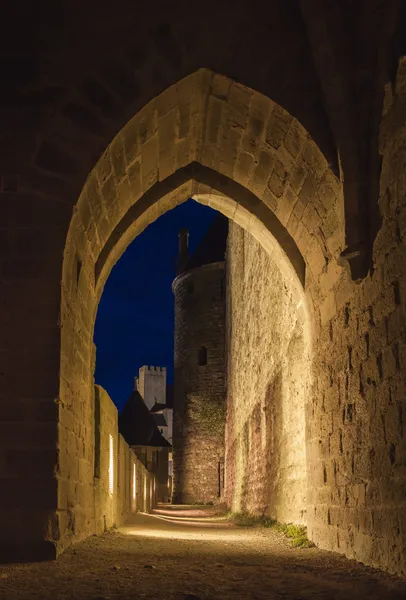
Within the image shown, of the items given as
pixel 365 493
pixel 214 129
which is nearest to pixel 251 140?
pixel 214 129

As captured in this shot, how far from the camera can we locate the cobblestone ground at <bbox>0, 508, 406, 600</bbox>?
3059 millimetres

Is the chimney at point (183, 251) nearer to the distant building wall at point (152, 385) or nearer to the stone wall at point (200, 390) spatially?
the stone wall at point (200, 390)

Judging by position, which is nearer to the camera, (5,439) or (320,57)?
(5,439)

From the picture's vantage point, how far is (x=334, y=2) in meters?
4.51

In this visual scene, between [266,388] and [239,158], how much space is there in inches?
176

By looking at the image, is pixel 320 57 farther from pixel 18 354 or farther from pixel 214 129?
pixel 18 354

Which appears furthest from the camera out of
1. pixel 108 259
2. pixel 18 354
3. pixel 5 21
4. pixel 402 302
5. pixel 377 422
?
pixel 108 259

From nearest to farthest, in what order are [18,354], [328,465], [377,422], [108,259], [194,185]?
[377,422], [18,354], [328,465], [108,259], [194,185]

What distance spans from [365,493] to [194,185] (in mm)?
3675

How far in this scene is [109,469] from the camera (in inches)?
304

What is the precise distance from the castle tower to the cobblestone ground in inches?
650

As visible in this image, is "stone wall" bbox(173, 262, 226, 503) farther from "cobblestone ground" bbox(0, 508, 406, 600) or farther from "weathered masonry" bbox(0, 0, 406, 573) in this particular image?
"cobblestone ground" bbox(0, 508, 406, 600)

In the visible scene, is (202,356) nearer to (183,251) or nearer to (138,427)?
(183,251)

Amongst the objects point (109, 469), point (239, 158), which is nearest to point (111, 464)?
point (109, 469)
